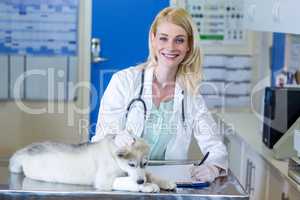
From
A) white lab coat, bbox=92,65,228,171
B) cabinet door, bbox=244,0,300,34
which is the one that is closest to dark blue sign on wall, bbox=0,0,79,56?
cabinet door, bbox=244,0,300,34

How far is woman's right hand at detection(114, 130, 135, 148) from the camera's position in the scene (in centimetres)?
133

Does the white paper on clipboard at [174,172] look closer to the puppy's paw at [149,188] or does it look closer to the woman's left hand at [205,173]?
the woman's left hand at [205,173]

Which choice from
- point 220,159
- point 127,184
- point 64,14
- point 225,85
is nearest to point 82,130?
point 64,14

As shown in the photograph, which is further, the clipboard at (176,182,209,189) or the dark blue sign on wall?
the dark blue sign on wall

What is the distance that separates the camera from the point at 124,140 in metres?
1.34

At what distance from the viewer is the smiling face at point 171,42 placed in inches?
68.9

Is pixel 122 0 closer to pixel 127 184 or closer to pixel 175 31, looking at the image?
pixel 175 31

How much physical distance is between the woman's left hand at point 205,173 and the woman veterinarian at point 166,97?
0.53 ft

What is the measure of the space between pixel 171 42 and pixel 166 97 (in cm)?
25

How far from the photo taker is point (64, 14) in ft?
12.0

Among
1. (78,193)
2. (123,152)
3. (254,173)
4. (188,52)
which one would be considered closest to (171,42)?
(188,52)

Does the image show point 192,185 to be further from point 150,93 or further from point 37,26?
point 37,26

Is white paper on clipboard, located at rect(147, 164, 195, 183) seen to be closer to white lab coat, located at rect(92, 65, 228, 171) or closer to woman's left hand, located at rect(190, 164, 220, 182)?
woman's left hand, located at rect(190, 164, 220, 182)

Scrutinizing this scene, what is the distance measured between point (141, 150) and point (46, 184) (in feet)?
0.96
